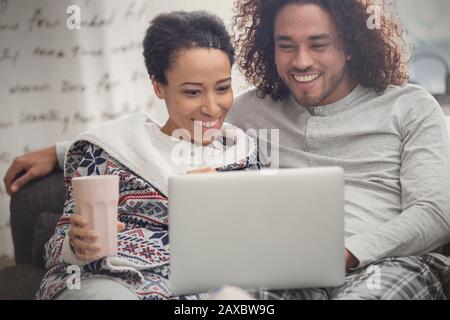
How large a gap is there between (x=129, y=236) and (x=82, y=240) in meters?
0.16

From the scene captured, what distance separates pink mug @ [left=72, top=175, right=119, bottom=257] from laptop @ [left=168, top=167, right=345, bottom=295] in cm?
12

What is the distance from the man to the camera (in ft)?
4.62

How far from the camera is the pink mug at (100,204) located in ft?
3.84

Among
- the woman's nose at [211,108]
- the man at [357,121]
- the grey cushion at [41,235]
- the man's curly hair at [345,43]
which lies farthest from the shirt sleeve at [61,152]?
the man's curly hair at [345,43]

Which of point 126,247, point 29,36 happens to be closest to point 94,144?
point 126,247

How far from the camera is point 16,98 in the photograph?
1.61 meters

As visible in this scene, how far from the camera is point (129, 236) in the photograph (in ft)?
4.63

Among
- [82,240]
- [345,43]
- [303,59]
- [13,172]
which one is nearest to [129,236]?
[82,240]

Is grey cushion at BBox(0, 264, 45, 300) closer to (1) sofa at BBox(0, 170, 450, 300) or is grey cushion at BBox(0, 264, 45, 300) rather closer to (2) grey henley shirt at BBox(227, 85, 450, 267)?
(1) sofa at BBox(0, 170, 450, 300)

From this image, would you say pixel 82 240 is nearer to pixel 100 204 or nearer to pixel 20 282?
pixel 100 204

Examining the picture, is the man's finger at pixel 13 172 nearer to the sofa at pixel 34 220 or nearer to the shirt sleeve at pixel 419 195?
the sofa at pixel 34 220

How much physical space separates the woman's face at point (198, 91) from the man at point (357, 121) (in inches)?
6.3

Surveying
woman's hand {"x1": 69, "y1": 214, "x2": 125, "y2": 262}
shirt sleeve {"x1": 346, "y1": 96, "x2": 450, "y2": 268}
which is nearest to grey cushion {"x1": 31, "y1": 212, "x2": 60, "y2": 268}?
woman's hand {"x1": 69, "y1": 214, "x2": 125, "y2": 262}

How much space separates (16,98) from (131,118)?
319mm
